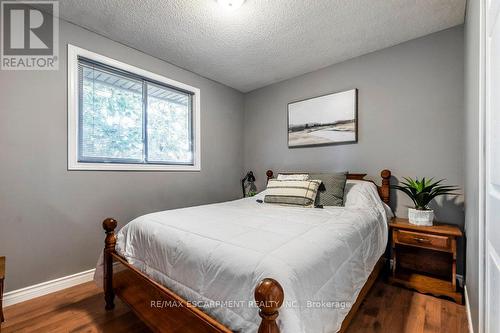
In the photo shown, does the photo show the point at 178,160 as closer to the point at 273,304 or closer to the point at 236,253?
the point at 236,253

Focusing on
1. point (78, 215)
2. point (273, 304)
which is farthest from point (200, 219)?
point (78, 215)

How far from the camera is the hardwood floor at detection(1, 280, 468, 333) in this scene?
1.50 metres

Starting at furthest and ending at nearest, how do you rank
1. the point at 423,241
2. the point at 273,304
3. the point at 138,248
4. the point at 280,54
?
the point at 280,54, the point at 423,241, the point at 138,248, the point at 273,304

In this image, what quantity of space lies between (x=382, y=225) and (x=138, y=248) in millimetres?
2012

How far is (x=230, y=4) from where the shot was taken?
6.06ft

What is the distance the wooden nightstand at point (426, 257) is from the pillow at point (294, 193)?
76cm

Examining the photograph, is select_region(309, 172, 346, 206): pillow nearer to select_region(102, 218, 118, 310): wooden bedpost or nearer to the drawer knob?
the drawer knob

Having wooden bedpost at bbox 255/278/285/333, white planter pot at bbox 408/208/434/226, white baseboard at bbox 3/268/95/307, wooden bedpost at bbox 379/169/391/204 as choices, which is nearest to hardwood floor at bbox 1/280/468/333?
white baseboard at bbox 3/268/95/307

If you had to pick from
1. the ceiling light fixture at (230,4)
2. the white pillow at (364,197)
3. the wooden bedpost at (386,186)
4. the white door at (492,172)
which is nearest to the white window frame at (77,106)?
the ceiling light fixture at (230,4)

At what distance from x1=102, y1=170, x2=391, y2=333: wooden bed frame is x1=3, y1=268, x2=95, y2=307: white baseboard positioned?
0.69 metres

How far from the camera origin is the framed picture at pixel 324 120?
2734 millimetres

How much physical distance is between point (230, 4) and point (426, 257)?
2904mm

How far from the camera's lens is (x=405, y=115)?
2400 millimetres

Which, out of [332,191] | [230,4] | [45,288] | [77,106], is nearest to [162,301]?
[45,288]
